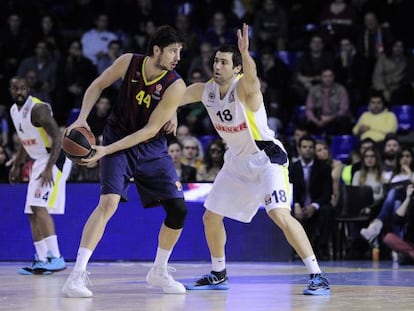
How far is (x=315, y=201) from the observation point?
42.0 ft

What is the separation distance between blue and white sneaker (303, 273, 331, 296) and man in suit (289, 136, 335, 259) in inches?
177

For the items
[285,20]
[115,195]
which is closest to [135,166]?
[115,195]

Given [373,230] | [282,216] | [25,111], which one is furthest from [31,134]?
[373,230]

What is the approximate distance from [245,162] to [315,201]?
15.5 feet

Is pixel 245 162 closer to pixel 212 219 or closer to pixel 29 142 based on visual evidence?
Result: pixel 212 219

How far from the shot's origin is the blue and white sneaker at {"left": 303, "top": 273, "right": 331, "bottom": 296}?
7875 millimetres

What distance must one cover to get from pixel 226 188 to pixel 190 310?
1616mm

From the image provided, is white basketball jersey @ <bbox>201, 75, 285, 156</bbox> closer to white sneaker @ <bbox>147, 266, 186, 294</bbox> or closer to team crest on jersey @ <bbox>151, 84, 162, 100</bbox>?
team crest on jersey @ <bbox>151, 84, 162, 100</bbox>

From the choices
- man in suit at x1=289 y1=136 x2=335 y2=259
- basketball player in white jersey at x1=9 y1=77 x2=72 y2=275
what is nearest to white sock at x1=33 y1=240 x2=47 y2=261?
basketball player in white jersey at x1=9 y1=77 x2=72 y2=275

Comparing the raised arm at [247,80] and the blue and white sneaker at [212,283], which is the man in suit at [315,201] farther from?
the raised arm at [247,80]

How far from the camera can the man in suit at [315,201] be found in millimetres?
12617

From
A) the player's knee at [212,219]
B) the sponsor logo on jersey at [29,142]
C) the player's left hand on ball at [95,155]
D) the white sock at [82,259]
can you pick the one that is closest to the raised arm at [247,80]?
the player's knee at [212,219]

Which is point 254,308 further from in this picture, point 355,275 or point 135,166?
point 355,275

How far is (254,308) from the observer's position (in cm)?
702
